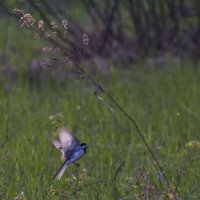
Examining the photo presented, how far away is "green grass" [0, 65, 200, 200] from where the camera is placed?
508cm

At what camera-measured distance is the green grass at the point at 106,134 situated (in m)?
5.08

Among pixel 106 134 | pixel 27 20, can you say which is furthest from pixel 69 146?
pixel 106 134

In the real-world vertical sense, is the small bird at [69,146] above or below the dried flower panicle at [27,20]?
below

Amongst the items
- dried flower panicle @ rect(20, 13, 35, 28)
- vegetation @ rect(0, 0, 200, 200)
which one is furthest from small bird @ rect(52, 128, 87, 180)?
dried flower panicle @ rect(20, 13, 35, 28)

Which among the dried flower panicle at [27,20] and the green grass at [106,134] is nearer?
the dried flower panicle at [27,20]

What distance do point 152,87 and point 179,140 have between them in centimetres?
185

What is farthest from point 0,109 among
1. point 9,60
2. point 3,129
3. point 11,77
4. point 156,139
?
point 9,60

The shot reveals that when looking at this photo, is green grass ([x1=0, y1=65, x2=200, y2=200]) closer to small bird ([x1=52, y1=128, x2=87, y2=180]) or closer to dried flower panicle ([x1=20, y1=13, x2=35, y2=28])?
small bird ([x1=52, y1=128, x2=87, y2=180])

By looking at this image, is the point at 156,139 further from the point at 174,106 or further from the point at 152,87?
the point at 152,87

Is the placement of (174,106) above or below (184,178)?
below

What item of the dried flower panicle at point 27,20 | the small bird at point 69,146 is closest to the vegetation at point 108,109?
the dried flower panicle at point 27,20

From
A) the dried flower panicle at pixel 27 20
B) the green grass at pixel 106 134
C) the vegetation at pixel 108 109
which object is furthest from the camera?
the green grass at pixel 106 134

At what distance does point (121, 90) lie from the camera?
8.34m

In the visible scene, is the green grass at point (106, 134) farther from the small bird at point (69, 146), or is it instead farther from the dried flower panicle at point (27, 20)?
the dried flower panicle at point (27, 20)
